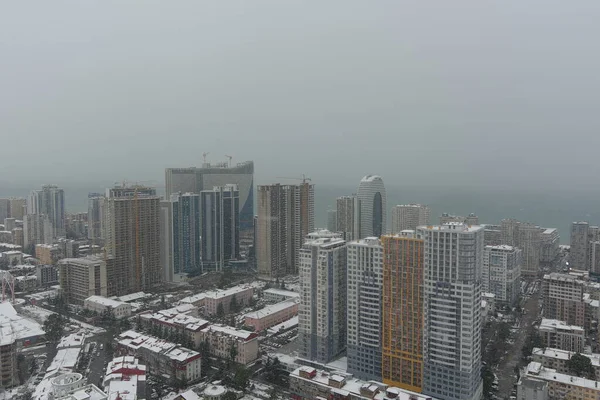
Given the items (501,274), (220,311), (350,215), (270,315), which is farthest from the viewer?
(350,215)

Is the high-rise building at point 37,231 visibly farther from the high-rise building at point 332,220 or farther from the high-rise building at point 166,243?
the high-rise building at point 332,220

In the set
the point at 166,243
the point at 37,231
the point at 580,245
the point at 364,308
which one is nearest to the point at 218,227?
the point at 166,243

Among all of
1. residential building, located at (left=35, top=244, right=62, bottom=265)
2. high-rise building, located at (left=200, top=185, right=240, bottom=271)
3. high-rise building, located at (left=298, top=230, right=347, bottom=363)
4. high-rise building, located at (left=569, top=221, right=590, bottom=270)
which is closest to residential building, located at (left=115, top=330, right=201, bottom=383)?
high-rise building, located at (left=298, top=230, right=347, bottom=363)

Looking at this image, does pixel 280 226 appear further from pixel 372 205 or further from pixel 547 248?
pixel 547 248

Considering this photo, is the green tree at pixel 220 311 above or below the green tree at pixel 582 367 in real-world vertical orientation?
below

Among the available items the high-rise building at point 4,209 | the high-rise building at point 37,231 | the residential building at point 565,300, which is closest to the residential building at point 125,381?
the residential building at point 565,300

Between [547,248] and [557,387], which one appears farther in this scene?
[547,248]
